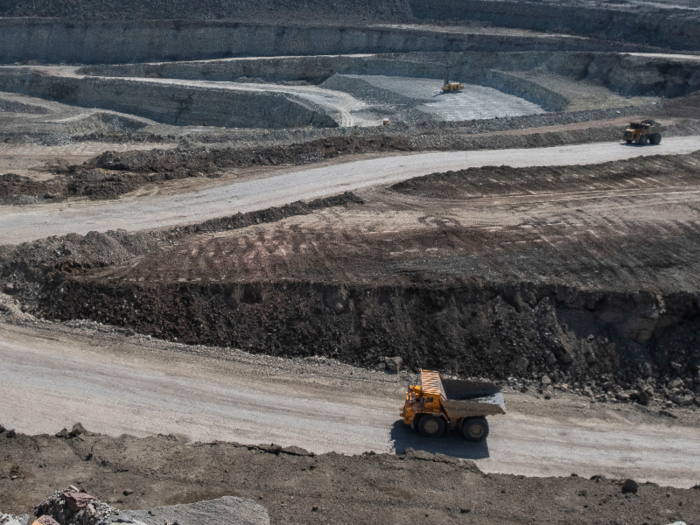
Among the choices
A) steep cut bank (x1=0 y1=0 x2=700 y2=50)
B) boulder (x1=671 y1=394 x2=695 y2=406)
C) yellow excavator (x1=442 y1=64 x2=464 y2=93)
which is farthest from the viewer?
steep cut bank (x1=0 y1=0 x2=700 y2=50)

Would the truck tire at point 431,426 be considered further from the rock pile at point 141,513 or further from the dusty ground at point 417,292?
the rock pile at point 141,513

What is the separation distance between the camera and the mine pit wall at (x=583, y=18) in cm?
5572

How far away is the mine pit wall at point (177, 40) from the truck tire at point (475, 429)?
2039 inches

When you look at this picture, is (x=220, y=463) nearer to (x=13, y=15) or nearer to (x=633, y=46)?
(x=633, y=46)

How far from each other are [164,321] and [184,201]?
7.93 metres

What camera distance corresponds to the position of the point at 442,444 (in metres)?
15.0

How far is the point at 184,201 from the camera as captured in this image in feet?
83.0

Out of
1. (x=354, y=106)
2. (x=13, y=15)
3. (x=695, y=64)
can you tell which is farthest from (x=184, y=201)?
(x=13, y=15)

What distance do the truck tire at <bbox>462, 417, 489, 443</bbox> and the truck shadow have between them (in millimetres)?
199

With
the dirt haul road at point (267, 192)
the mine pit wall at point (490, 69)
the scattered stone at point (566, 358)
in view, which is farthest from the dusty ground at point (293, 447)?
the mine pit wall at point (490, 69)

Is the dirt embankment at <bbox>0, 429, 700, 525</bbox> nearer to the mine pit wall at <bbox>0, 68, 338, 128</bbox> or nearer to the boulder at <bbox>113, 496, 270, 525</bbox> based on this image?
the boulder at <bbox>113, 496, 270, 525</bbox>

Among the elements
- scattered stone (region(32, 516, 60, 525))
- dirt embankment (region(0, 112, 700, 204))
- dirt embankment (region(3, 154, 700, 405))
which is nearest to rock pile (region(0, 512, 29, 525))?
scattered stone (region(32, 516, 60, 525))

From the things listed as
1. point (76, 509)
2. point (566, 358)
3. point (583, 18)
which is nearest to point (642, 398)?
point (566, 358)

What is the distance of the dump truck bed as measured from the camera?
14609 millimetres
